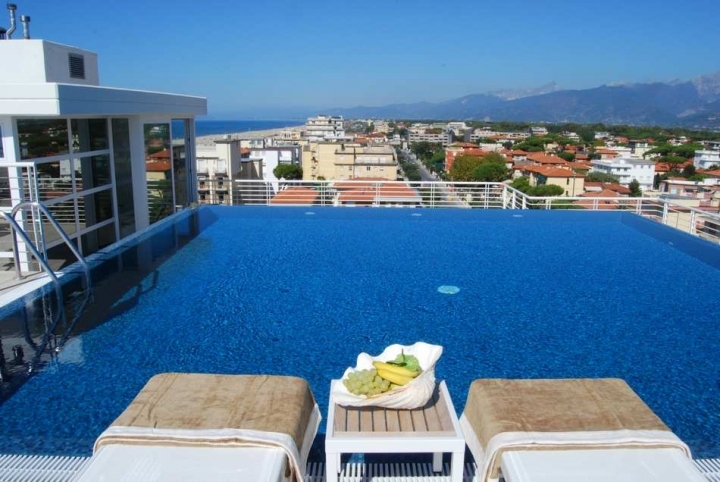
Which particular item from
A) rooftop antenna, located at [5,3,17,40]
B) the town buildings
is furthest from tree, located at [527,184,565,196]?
rooftop antenna, located at [5,3,17,40]

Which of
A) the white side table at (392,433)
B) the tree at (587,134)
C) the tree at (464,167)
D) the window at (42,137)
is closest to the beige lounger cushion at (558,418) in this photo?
the white side table at (392,433)

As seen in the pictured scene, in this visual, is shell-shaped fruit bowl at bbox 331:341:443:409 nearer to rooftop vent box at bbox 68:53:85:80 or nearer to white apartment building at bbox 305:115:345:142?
rooftop vent box at bbox 68:53:85:80

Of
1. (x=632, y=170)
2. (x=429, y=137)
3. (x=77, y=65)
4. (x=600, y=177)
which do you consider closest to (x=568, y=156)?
(x=632, y=170)

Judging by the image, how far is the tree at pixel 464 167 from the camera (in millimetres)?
45406

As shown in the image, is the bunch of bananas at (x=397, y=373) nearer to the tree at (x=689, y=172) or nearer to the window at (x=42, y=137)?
the window at (x=42, y=137)

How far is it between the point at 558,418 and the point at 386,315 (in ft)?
9.24

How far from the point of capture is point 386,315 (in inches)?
197

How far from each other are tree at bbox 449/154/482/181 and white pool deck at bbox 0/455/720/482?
1685 inches

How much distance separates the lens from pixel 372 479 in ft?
8.25

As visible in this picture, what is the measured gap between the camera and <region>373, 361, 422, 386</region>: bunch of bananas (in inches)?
95.3

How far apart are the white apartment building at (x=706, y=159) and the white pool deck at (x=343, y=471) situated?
55983 mm

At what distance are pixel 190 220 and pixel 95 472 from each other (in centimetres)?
763

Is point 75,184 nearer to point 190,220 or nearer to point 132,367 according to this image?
point 190,220

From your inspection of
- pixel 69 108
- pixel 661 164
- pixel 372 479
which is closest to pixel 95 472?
pixel 372 479
